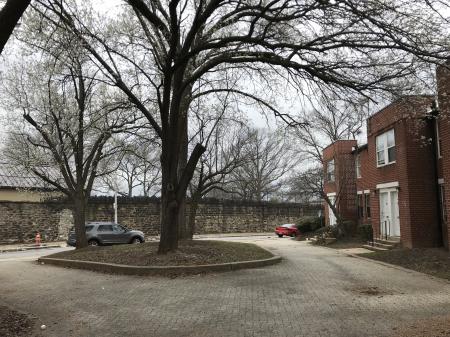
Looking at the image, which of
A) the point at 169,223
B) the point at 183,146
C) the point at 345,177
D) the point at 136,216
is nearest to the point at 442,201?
the point at 183,146

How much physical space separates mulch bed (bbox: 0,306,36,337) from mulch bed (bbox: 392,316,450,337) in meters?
5.52

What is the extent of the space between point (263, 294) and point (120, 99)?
11.9m

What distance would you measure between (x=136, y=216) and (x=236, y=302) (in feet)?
106

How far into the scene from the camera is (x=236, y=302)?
9438mm

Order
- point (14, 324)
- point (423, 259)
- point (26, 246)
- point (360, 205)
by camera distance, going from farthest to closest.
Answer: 1. point (26, 246)
2. point (360, 205)
3. point (423, 259)
4. point (14, 324)

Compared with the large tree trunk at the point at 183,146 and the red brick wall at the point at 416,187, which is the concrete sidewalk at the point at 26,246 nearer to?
the large tree trunk at the point at 183,146

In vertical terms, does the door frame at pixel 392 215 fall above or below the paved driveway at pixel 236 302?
above

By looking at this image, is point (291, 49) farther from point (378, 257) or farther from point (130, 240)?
point (130, 240)

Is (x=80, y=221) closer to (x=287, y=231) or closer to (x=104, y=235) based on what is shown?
(x=104, y=235)

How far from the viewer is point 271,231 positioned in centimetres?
5144

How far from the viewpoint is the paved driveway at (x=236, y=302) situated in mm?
7559

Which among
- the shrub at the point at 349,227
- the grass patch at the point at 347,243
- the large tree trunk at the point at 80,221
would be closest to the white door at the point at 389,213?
the grass patch at the point at 347,243

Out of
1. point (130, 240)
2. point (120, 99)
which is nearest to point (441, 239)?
point (120, 99)

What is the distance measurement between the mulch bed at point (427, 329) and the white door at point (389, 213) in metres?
14.5
